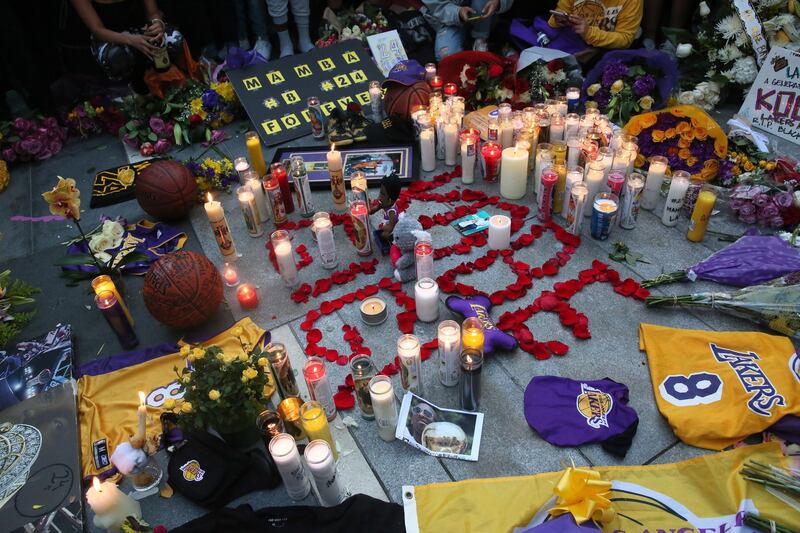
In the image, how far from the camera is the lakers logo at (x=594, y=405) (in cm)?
238

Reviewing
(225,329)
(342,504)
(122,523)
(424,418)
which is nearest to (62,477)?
(122,523)

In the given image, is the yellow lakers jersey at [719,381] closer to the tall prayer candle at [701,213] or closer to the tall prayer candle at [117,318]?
the tall prayer candle at [701,213]

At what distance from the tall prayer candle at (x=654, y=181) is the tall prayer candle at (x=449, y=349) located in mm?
1892

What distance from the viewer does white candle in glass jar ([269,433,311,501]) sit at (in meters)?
2.03

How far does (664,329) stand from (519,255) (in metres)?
0.93

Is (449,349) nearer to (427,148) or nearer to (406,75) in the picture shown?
(427,148)

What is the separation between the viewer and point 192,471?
2.23 metres

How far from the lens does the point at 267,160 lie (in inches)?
178

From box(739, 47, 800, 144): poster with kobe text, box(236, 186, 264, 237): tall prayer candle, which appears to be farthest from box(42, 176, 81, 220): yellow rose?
box(739, 47, 800, 144): poster with kobe text

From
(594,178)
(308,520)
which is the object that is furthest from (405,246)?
(308,520)

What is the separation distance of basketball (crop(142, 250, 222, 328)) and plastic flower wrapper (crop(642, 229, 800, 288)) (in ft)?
7.98

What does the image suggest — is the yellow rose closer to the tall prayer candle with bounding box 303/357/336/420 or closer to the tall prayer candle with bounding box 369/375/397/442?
the tall prayer candle with bounding box 303/357/336/420

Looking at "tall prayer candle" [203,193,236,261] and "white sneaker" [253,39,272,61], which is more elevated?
"white sneaker" [253,39,272,61]

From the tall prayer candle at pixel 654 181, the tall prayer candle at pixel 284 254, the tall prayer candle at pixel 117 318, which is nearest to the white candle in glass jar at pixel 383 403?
the tall prayer candle at pixel 284 254
